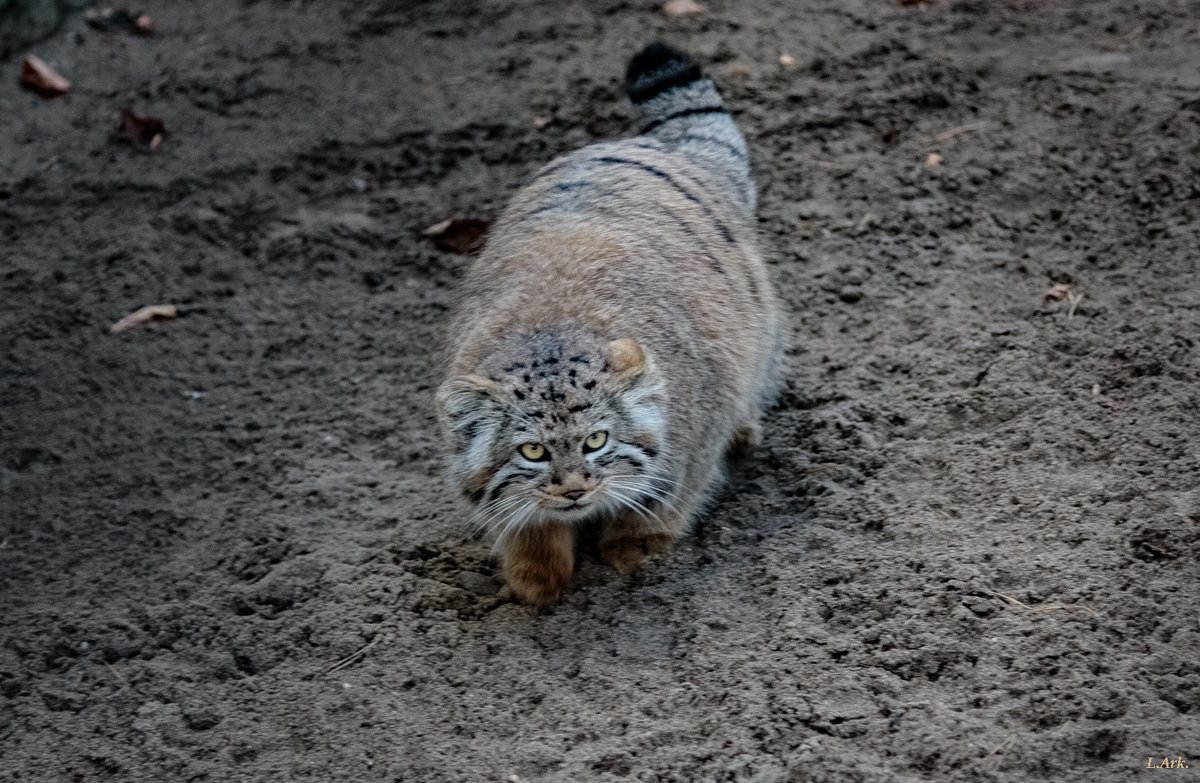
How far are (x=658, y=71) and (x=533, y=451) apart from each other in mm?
2319

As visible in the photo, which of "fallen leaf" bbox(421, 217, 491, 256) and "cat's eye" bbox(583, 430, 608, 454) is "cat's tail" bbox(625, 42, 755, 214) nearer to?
"fallen leaf" bbox(421, 217, 491, 256)

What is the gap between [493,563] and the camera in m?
4.85

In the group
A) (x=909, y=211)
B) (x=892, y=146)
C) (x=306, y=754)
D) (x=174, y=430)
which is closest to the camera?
(x=306, y=754)

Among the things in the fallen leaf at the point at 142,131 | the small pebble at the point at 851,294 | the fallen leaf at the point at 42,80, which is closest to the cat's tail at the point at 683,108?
the small pebble at the point at 851,294

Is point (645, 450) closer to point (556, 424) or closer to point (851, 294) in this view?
point (556, 424)

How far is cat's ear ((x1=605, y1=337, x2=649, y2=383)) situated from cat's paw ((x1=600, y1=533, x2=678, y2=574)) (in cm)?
78

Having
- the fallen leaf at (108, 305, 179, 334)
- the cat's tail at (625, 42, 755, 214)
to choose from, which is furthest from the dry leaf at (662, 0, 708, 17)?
the fallen leaf at (108, 305, 179, 334)

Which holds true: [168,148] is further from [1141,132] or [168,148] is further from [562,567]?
[1141,132]

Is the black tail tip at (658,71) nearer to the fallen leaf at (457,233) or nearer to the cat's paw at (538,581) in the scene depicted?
the fallen leaf at (457,233)

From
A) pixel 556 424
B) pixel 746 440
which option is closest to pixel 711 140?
pixel 746 440

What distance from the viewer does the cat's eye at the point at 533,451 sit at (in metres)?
4.20

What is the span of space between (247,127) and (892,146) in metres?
3.57

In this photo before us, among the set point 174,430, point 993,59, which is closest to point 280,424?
point 174,430

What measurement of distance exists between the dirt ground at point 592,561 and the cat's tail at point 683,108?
2.11 feet
